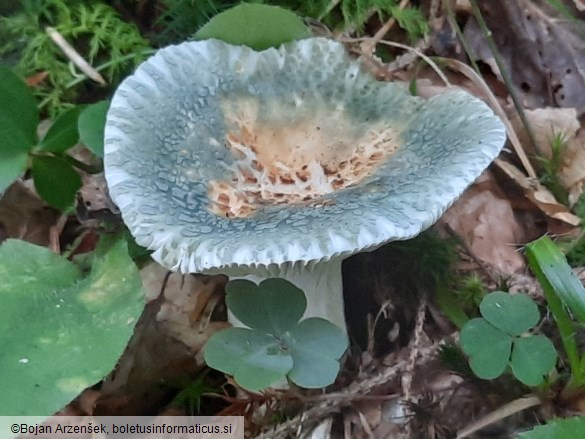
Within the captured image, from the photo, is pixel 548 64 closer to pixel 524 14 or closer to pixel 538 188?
pixel 524 14

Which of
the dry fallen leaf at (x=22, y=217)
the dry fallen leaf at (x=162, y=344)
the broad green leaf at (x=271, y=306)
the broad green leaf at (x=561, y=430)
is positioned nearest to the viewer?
the broad green leaf at (x=561, y=430)

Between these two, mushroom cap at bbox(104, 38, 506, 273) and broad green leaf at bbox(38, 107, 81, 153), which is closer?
mushroom cap at bbox(104, 38, 506, 273)

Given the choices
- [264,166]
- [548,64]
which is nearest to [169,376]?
[264,166]

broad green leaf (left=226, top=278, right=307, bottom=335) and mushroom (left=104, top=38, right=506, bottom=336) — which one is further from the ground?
mushroom (left=104, top=38, right=506, bottom=336)

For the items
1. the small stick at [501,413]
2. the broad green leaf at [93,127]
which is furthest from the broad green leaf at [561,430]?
the broad green leaf at [93,127]

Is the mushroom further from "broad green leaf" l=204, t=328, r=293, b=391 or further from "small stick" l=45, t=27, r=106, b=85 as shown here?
"small stick" l=45, t=27, r=106, b=85

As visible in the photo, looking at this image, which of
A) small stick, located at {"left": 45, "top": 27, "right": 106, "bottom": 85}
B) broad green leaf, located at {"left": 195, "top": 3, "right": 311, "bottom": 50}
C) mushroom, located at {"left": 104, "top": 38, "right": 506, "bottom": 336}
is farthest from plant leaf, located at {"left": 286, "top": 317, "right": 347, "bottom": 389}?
small stick, located at {"left": 45, "top": 27, "right": 106, "bottom": 85}

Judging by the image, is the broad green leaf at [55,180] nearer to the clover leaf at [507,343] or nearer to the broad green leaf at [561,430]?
the clover leaf at [507,343]
